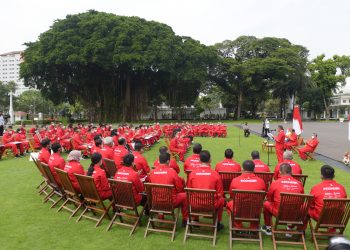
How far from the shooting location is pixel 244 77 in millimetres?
56281

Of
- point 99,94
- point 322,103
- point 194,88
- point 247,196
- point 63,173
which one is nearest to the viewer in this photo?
point 247,196

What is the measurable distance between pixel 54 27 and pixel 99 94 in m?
10.1

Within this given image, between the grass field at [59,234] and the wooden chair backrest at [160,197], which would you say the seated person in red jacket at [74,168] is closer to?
the grass field at [59,234]

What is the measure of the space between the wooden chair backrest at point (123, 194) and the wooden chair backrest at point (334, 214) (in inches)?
120

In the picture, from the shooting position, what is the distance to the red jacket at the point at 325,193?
5270mm

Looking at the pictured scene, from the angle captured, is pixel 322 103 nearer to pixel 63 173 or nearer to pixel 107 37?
pixel 107 37

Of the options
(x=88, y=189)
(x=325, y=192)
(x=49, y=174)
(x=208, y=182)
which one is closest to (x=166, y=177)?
(x=208, y=182)

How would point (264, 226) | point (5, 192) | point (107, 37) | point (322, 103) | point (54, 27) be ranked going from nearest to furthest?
point (264, 226) < point (5, 192) < point (107, 37) < point (54, 27) < point (322, 103)

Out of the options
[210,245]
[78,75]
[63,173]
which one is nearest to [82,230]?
[63,173]

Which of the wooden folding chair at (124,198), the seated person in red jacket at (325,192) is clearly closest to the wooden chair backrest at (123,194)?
the wooden folding chair at (124,198)

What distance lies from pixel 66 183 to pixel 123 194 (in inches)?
67.3

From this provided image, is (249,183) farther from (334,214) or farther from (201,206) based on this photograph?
(334,214)

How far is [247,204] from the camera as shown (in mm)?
5234

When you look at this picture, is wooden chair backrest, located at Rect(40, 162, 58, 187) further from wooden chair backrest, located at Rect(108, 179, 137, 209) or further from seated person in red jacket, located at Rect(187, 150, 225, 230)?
seated person in red jacket, located at Rect(187, 150, 225, 230)
